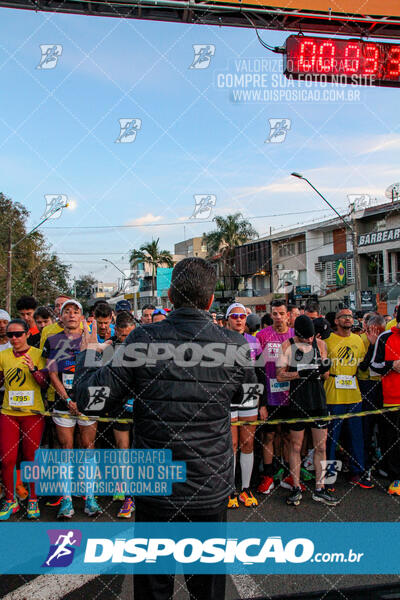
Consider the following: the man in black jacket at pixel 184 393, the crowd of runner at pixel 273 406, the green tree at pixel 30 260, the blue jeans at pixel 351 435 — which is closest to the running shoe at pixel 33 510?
the crowd of runner at pixel 273 406

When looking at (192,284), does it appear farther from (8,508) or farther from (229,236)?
(229,236)

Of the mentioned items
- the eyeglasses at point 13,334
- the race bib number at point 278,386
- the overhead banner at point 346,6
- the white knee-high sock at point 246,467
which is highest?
the overhead banner at point 346,6

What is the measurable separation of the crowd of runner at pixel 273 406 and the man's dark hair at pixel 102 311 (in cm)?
2

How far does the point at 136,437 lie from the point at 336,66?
697 cm

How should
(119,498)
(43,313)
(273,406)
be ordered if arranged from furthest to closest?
(43,313) → (273,406) → (119,498)

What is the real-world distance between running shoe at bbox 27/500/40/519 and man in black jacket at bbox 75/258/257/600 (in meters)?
2.89

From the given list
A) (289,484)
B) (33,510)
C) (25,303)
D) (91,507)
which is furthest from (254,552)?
(25,303)

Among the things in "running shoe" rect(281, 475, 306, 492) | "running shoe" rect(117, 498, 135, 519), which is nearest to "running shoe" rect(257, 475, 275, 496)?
"running shoe" rect(281, 475, 306, 492)

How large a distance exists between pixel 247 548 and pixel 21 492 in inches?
105

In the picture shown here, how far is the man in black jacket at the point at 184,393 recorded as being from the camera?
6.63 feet

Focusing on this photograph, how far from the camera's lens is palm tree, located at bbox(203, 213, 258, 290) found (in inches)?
1714

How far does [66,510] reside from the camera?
14.6 ft

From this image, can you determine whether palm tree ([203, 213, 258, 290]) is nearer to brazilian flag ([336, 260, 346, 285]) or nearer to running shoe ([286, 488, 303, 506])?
brazilian flag ([336, 260, 346, 285])

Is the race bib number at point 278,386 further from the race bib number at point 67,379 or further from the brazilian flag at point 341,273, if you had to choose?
the brazilian flag at point 341,273
